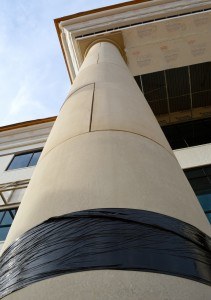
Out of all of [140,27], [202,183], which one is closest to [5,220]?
[202,183]

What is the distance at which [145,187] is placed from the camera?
1929mm

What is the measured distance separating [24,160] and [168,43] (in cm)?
827

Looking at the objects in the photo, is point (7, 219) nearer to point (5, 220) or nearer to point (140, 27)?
point (5, 220)

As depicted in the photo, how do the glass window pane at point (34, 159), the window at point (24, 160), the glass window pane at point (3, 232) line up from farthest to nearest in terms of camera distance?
the window at point (24, 160), the glass window pane at point (34, 159), the glass window pane at point (3, 232)

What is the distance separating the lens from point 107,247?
1.45 m

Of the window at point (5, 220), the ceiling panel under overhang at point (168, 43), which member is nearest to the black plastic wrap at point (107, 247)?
the window at point (5, 220)

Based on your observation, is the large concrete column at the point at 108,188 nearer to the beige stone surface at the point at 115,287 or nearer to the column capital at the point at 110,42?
the beige stone surface at the point at 115,287

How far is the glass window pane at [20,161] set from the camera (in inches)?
502

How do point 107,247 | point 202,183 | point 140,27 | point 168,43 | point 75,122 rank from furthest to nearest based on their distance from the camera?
point 168,43
point 140,27
point 202,183
point 75,122
point 107,247

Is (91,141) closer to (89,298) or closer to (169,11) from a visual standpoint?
(89,298)

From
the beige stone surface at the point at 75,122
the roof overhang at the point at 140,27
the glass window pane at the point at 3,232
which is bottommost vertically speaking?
the beige stone surface at the point at 75,122

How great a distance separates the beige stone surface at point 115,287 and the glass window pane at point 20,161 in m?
11.6

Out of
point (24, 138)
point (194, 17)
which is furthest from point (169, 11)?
point (24, 138)

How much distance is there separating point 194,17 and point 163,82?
4.43 meters
